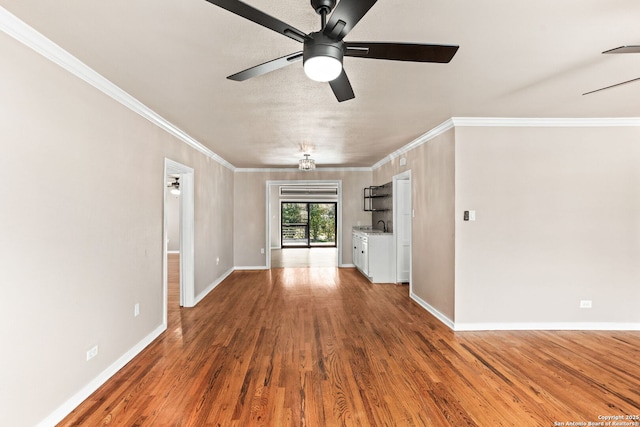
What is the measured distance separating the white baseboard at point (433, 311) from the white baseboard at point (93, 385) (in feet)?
11.0

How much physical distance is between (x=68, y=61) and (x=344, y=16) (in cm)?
203

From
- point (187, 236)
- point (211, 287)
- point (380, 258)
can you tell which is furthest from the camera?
point (380, 258)

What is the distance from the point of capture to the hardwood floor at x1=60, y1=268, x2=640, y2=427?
221 cm

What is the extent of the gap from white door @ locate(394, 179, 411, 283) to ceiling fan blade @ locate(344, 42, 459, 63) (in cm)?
455

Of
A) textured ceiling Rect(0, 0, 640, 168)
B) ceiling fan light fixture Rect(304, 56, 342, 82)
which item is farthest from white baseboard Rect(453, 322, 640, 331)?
ceiling fan light fixture Rect(304, 56, 342, 82)

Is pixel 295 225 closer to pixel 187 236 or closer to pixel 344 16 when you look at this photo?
pixel 187 236

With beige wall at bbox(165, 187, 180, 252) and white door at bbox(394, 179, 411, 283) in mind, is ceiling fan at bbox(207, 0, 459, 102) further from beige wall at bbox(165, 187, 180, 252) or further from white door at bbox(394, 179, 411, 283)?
beige wall at bbox(165, 187, 180, 252)

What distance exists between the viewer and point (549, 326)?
3770 mm

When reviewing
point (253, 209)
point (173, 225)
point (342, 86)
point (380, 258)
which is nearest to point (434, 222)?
point (380, 258)

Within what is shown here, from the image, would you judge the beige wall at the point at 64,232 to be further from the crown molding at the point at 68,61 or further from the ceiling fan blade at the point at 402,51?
the ceiling fan blade at the point at 402,51

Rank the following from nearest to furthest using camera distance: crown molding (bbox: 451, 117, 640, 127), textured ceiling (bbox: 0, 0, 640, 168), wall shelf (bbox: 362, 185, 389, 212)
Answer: textured ceiling (bbox: 0, 0, 640, 168)
crown molding (bbox: 451, 117, 640, 127)
wall shelf (bbox: 362, 185, 389, 212)

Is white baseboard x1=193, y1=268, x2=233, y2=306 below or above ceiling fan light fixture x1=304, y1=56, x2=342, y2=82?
below

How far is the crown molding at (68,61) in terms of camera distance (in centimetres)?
179

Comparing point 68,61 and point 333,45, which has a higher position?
point 68,61
